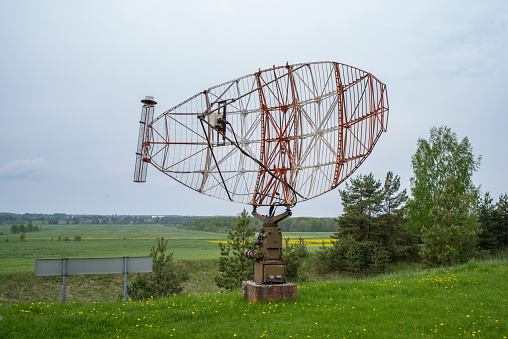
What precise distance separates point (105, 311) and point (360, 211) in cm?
2944

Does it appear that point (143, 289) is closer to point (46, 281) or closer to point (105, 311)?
point (105, 311)

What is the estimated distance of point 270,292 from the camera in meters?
9.31

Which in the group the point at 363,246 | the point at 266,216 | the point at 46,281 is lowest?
the point at 46,281

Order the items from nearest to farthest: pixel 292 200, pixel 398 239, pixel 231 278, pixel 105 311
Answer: pixel 105 311 < pixel 292 200 < pixel 231 278 < pixel 398 239

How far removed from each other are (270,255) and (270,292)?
35.7 inches

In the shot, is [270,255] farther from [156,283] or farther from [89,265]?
[156,283]

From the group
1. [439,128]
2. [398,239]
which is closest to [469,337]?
[398,239]

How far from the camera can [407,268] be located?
110ft

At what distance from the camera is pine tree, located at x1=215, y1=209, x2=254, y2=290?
20400 millimetres

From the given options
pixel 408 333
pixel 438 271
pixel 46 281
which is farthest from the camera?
pixel 46 281

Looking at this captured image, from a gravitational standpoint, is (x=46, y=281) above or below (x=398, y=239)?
below

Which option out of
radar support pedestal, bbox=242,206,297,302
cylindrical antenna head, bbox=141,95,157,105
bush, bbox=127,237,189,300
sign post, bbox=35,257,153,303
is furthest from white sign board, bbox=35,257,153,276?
bush, bbox=127,237,189,300

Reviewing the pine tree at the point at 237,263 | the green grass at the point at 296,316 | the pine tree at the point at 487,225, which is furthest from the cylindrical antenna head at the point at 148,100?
the pine tree at the point at 487,225

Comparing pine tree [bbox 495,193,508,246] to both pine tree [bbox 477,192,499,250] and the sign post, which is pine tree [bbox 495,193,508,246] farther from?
the sign post
